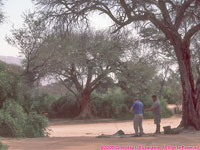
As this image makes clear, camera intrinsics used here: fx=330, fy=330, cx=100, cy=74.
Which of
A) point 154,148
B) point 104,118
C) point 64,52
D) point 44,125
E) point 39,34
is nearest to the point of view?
point 154,148

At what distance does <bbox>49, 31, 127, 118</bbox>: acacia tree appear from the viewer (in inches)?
1238

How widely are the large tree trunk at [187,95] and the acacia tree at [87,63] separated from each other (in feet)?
44.9

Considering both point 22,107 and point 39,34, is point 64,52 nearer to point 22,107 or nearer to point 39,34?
point 39,34

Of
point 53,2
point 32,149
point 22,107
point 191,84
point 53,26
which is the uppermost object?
point 53,2

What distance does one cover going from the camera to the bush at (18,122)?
50.3 ft

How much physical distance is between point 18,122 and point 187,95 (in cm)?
831

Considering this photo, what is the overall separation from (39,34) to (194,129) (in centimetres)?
1328

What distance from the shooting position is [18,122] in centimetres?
1592

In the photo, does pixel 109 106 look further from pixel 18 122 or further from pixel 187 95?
pixel 18 122

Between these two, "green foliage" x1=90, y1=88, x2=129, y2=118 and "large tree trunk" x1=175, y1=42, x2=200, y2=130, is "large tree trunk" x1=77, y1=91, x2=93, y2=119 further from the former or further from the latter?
"large tree trunk" x1=175, y1=42, x2=200, y2=130

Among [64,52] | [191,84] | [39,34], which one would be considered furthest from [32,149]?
[64,52]

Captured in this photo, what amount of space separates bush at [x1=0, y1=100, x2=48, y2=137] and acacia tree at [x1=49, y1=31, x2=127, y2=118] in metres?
12.2

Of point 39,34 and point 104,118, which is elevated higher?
point 39,34

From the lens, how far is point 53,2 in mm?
16156
